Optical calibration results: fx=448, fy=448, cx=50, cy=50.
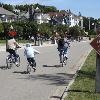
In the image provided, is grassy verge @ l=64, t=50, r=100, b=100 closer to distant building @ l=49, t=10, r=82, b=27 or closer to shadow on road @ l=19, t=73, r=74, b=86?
shadow on road @ l=19, t=73, r=74, b=86

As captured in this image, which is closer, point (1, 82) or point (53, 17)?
point (1, 82)

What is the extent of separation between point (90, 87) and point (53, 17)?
151907mm

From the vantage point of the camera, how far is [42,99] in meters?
12.3

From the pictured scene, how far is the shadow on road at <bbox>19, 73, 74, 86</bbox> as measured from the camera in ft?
52.7

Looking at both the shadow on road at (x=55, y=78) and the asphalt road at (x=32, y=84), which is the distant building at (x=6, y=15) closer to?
the asphalt road at (x=32, y=84)

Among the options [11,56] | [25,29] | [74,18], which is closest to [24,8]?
[74,18]

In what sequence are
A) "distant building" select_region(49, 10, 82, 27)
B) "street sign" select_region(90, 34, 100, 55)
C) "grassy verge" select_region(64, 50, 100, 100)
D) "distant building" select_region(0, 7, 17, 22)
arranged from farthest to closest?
"distant building" select_region(49, 10, 82, 27)
"distant building" select_region(0, 7, 17, 22)
"street sign" select_region(90, 34, 100, 55)
"grassy verge" select_region(64, 50, 100, 100)

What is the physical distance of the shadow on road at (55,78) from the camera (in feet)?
52.7

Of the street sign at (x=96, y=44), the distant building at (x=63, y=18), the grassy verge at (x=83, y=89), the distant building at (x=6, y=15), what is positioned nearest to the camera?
the grassy verge at (x=83, y=89)

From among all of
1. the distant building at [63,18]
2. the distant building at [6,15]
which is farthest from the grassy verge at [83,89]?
the distant building at [63,18]

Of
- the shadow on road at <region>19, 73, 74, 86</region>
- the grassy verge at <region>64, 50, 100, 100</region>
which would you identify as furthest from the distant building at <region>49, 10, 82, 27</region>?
the grassy verge at <region>64, 50, 100, 100</region>

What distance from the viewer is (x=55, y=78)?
17500 millimetres

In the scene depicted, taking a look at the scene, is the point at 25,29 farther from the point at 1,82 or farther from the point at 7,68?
the point at 1,82

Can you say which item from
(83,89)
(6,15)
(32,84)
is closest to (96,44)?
(83,89)
